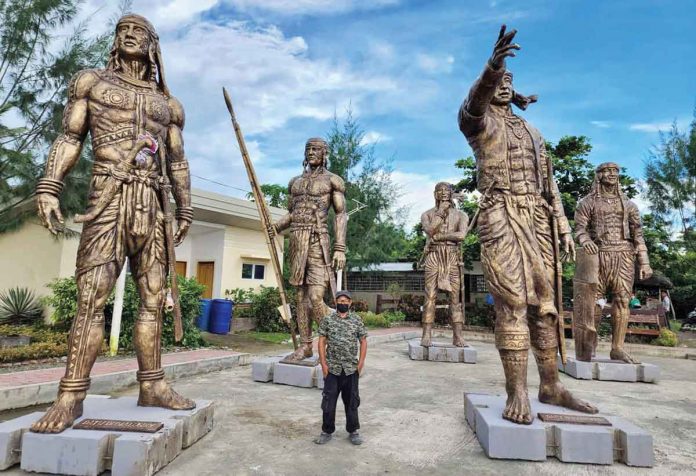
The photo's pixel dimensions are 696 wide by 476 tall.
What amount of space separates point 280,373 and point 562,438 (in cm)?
317

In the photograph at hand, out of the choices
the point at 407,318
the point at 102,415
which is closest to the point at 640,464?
the point at 102,415

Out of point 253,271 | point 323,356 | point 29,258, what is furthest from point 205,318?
point 323,356

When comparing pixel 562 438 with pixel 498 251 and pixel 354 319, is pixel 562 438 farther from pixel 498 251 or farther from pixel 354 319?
pixel 354 319

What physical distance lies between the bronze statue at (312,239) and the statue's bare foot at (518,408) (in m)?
2.59

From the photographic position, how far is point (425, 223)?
786 cm

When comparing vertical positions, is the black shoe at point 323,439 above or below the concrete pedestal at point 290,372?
below

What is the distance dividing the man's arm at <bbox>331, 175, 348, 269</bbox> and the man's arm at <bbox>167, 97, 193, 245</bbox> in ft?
6.68

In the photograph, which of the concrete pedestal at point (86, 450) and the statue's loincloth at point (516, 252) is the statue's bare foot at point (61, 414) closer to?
the concrete pedestal at point (86, 450)

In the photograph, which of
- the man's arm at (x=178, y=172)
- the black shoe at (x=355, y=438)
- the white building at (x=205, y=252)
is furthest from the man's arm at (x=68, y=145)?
the white building at (x=205, y=252)

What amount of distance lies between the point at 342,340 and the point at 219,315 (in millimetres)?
8175

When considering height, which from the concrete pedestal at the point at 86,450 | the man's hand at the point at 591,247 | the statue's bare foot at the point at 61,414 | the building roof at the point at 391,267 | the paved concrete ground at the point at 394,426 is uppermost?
the building roof at the point at 391,267

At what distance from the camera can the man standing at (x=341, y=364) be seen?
3.27 meters

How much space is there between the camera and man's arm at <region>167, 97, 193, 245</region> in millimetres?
3594

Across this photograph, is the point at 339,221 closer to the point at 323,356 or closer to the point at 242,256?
the point at 323,356
